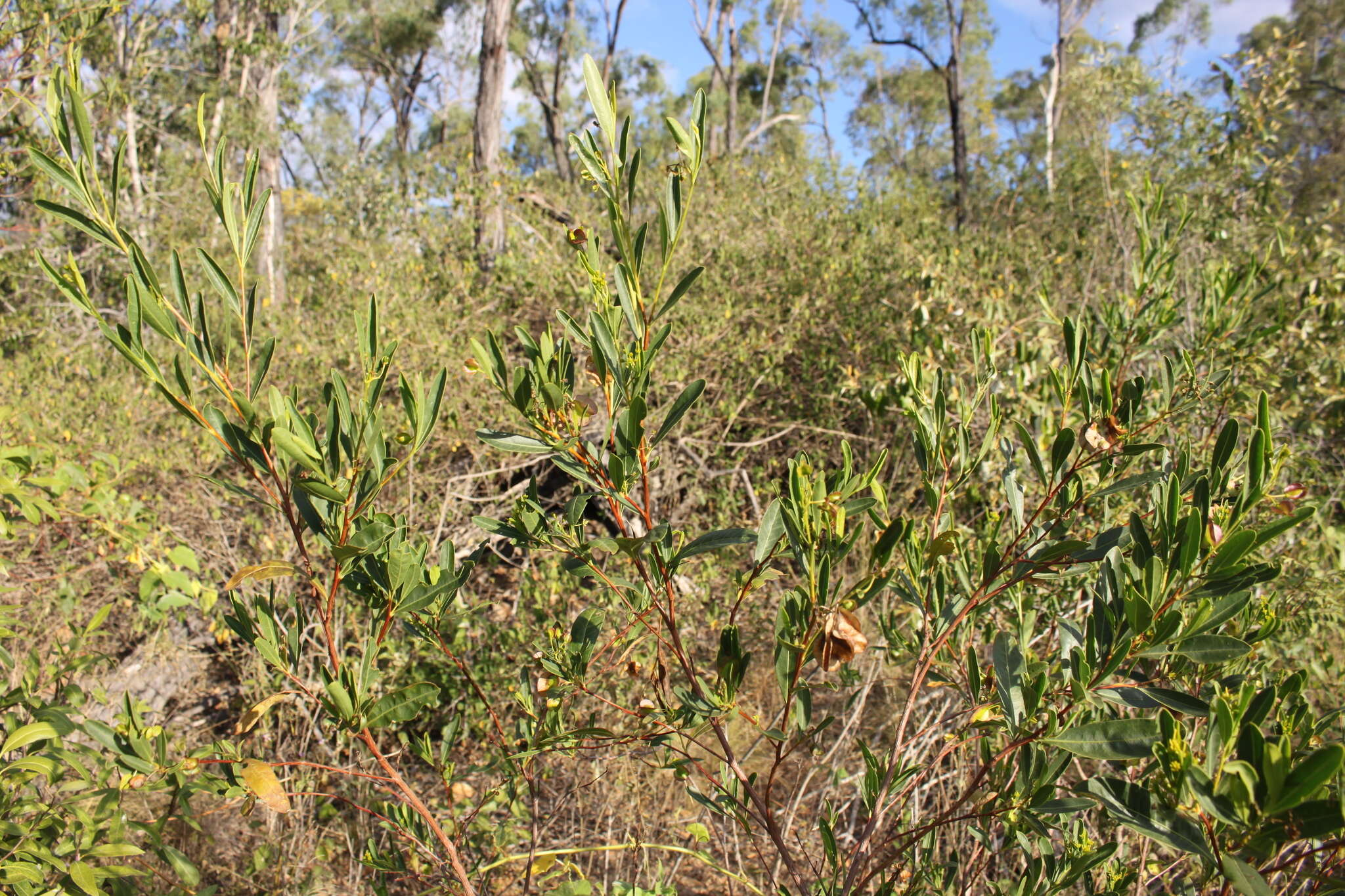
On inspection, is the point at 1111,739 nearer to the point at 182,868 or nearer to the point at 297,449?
the point at 297,449

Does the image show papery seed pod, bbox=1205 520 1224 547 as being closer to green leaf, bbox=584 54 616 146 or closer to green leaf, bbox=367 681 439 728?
green leaf, bbox=584 54 616 146

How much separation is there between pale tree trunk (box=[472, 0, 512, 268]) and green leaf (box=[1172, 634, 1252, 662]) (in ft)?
17.5

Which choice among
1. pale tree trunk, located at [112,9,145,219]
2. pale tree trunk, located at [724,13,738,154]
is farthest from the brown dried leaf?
pale tree trunk, located at [724,13,738,154]

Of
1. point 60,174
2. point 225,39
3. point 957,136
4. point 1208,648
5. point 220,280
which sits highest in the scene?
point 225,39

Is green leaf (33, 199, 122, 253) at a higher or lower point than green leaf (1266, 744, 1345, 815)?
higher

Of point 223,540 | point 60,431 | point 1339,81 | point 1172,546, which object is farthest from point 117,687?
point 1339,81

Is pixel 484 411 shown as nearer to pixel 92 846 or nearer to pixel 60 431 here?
pixel 60 431

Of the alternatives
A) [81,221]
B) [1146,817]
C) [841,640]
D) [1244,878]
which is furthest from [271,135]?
[1244,878]

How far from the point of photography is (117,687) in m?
3.02

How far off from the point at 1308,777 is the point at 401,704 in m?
1.00

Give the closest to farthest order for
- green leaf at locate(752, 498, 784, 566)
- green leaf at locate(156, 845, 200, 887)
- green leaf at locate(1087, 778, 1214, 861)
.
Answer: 1. green leaf at locate(1087, 778, 1214, 861)
2. green leaf at locate(752, 498, 784, 566)
3. green leaf at locate(156, 845, 200, 887)

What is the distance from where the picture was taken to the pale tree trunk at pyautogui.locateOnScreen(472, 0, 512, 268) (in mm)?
5750

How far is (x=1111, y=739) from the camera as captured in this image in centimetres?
84

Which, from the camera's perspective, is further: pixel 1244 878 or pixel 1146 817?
pixel 1146 817
